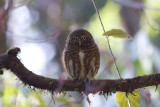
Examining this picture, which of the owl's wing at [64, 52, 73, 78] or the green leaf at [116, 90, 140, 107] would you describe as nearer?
the green leaf at [116, 90, 140, 107]

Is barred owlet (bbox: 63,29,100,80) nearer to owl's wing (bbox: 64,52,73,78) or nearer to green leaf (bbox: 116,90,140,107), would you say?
owl's wing (bbox: 64,52,73,78)

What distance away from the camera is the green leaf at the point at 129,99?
7.78ft

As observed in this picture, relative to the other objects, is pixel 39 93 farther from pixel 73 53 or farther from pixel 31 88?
pixel 73 53

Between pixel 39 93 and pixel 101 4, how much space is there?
543 centimetres

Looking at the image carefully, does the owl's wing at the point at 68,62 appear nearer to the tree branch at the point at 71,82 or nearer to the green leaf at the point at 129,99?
the tree branch at the point at 71,82

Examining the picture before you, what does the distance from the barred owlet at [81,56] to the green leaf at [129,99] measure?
529 millimetres

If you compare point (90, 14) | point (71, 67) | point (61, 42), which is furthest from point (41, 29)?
point (71, 67)

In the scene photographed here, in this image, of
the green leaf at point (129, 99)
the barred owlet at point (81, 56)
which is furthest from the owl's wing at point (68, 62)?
the green leaf at point (129, 99)

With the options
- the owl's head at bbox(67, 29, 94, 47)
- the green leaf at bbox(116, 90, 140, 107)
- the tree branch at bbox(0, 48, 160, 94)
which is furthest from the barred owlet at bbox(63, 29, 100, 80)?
the green leaf at bbox(116, 90, 140, 107)

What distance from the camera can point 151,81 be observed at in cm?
244

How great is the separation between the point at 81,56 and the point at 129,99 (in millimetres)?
710

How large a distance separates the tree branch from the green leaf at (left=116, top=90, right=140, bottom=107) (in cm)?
4

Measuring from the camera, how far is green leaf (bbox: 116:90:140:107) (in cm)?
237

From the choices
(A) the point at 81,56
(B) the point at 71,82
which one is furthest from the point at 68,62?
(B) the point at 71,82
